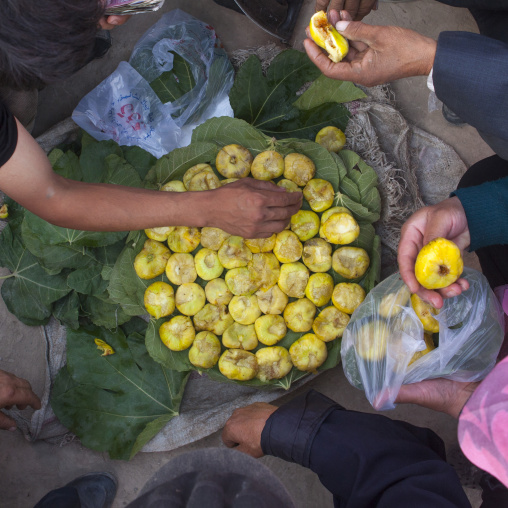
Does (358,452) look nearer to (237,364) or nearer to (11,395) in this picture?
(237,364)

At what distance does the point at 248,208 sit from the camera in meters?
1.71

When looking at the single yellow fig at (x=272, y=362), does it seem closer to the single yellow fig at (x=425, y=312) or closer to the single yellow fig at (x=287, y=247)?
the single yellow fig at (x=287, y=247)

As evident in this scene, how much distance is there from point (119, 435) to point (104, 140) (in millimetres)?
1560

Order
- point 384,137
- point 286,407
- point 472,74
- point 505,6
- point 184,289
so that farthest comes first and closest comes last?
1. point 384,137
2. point 184,289
3. point 505,6
4. point 286,407
5. point 472,74

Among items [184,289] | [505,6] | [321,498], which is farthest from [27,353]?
[505,6]

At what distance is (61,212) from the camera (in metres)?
1.61

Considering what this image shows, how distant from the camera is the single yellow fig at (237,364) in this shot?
204cm

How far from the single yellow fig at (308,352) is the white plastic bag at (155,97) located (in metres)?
1.31

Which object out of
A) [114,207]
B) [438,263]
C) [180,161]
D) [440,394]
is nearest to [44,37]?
[114,207]

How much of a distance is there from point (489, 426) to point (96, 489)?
82.8 inches

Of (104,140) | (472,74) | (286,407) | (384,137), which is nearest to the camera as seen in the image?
(472,74)

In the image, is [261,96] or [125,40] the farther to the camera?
[125,40]

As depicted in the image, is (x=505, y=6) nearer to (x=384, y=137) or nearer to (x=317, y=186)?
(x=384, y=137)

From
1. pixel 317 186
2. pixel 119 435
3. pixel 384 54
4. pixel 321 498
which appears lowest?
pixel 321 498
